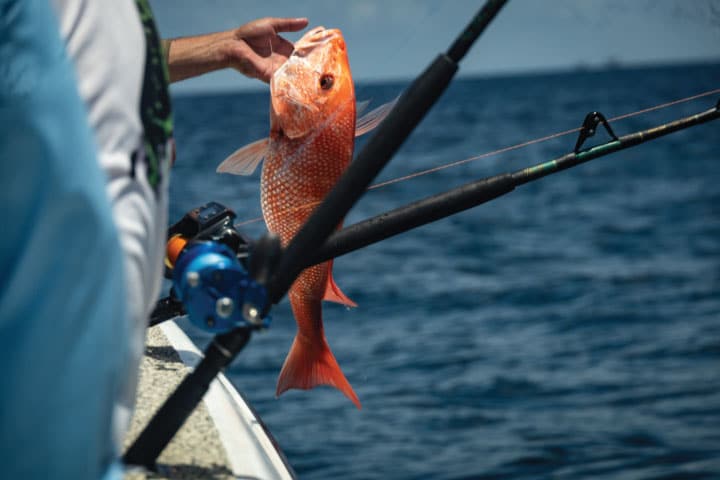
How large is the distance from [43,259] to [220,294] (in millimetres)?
462

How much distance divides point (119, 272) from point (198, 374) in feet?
1.75

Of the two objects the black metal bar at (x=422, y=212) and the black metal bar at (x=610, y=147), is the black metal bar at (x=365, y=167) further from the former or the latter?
the black metal bar at (x=610, y=147)

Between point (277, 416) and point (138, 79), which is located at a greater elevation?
point (138, 79)

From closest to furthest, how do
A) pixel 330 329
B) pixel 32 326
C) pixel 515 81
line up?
pixel 32 326 < pixel 330 329 < pixel 515 81

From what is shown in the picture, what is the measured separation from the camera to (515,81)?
102688 mm

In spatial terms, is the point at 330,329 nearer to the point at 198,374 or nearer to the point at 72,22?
the point at 198,374

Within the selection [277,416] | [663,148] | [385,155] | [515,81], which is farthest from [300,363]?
[515,81]

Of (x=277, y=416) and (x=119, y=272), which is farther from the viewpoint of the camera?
(x=277, y=416)

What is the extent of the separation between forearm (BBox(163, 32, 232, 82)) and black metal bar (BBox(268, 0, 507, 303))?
1030 millimetres

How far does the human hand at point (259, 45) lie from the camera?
97.0 inches

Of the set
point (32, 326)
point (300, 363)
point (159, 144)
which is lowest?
point (300, 363)

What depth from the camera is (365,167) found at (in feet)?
5.13

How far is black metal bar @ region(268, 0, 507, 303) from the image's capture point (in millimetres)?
1566

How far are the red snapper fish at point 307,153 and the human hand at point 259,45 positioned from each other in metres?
0.04
